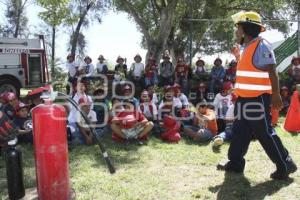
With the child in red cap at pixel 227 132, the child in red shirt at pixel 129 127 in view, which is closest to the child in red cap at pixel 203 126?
the child in red cap at pixel 227 132

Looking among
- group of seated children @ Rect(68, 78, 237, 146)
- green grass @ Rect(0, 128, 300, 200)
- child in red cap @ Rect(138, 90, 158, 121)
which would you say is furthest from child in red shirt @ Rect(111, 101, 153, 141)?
child in red cap @ Rect(138, 90, 158, 121)

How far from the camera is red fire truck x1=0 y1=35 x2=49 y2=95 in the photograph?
13.8 metres

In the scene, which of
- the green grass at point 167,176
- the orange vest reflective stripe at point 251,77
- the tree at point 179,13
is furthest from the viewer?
the tree at point 179,13

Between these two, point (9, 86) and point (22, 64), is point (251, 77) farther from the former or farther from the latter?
point (22, 64)

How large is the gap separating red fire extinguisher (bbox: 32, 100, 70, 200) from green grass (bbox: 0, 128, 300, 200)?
0.47 m

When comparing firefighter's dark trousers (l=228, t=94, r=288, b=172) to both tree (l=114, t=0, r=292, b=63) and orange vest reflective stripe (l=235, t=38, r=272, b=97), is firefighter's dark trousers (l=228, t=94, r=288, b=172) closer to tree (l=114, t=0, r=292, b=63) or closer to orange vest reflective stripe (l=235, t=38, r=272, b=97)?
orange vest reflective stripe (l=235, t=38, r=272, b=97)

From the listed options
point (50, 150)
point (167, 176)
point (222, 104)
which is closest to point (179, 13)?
point (222, 104)

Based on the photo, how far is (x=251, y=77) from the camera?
5.06m

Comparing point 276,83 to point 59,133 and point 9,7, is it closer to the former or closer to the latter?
point 59,133

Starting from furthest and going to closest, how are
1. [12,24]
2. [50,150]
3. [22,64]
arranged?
[12,24]
[22,64]
[50,150]

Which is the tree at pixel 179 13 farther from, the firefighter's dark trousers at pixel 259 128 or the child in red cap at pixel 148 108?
the firefighter's dark trousers at pixel 259 128

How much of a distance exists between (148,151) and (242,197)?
250cm

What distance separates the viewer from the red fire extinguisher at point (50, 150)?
4.36 meters

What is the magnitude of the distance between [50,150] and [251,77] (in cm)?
228
